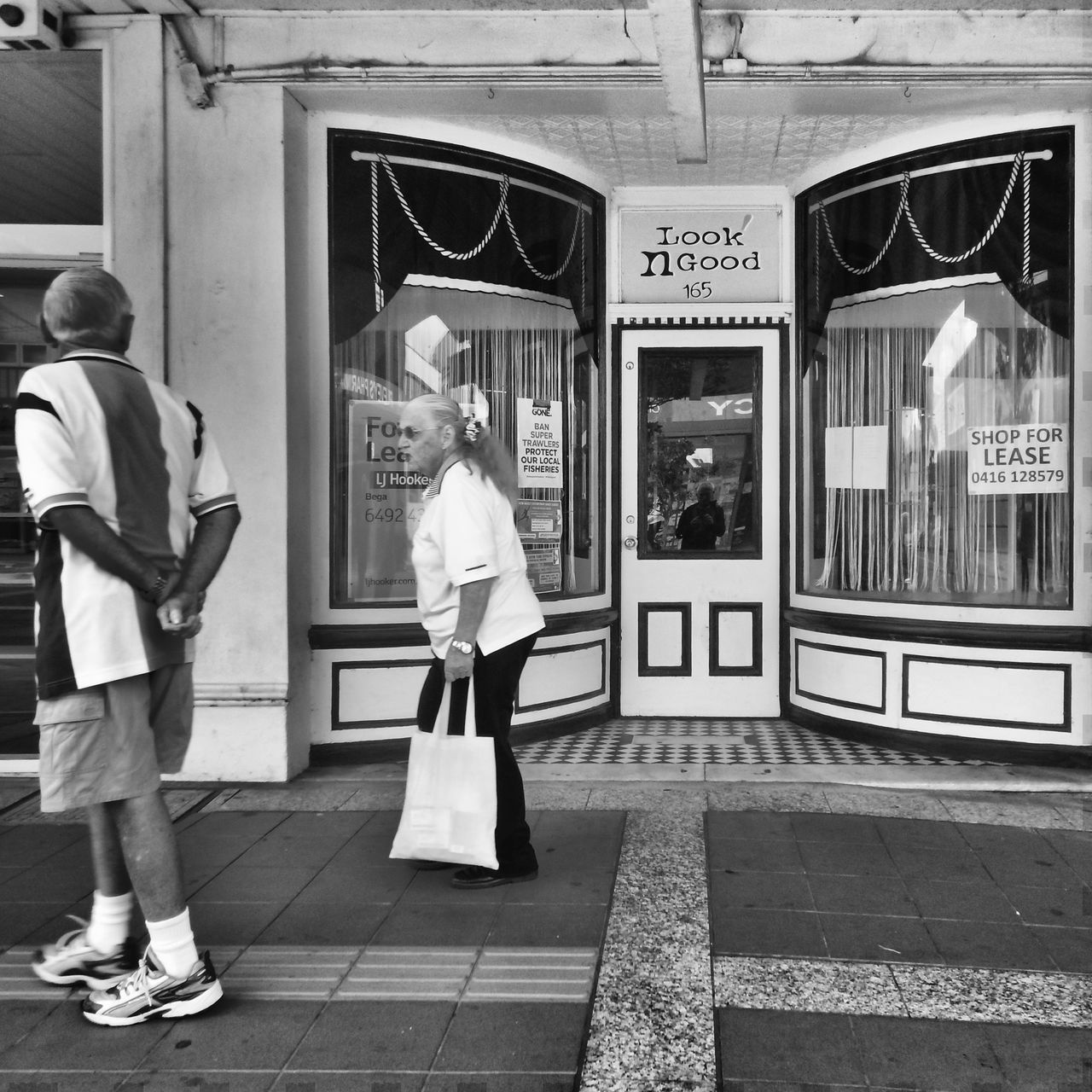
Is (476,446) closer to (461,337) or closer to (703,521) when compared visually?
(461,337)

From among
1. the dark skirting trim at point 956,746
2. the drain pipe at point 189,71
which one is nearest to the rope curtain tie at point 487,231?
the drain pipe at point 189,71

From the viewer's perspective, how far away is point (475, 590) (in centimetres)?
350

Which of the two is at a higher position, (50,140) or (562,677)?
(50,140)

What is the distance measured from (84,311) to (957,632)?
14.6 feet

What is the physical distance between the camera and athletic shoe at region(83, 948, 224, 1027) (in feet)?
8.74

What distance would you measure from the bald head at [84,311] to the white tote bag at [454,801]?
1.55 m

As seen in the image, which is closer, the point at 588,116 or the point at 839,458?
the point at 588,116

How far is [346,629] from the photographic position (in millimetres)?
5496

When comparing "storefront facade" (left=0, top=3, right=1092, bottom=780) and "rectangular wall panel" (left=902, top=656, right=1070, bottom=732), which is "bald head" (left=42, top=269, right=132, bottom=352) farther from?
"rectangular wall panel" (left=902, top=656, right=1070, bottom=732)

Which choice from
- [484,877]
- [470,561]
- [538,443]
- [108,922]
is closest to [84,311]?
[470,561]


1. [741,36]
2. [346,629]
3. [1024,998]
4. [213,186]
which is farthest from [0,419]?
[1024,998]

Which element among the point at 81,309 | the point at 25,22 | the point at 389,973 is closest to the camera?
the point at 81,309

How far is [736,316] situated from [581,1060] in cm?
483

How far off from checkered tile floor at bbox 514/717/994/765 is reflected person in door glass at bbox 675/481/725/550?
1077 mm
